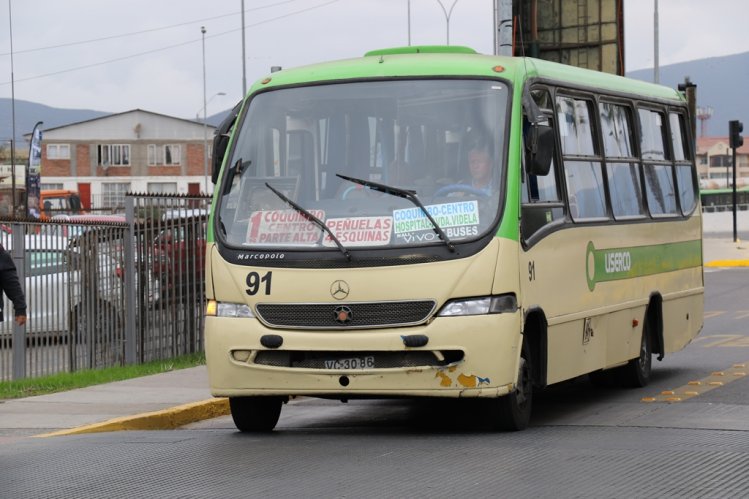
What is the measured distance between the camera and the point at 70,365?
54.6 feet

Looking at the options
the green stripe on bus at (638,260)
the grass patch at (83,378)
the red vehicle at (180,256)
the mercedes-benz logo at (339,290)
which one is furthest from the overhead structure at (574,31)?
the mercedes-benz logo at (339,290)

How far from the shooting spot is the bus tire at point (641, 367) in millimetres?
14109

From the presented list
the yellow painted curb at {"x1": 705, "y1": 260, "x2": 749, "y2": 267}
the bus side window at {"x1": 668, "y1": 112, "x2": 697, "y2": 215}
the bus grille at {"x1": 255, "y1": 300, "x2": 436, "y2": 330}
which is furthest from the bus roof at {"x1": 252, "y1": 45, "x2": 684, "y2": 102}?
the yellow painted curb at {"x1": 705, "y1": 260, "x2": 749, "y2": 267}

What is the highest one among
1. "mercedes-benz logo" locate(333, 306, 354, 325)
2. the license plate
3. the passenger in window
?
the passenger in window

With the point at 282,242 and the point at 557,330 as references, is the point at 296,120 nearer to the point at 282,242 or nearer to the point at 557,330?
the point at 282,242

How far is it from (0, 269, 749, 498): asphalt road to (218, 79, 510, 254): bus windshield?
1.48 m

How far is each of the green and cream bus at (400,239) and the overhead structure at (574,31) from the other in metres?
14.8

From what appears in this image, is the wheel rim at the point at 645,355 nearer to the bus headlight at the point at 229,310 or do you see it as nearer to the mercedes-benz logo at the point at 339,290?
the mercedes-benz logo at the point at 339,290

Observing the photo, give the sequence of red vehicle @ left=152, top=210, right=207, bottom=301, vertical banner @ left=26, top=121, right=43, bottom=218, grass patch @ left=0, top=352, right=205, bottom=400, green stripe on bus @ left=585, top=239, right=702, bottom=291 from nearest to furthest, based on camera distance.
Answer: green stripe on bus @ left=585, top=239, right=702, bottom=291, grass patch @ left=0, top=352, right=205, bottom=400, red vehicle @ left=152, top=210, right=207, bottom=301, vertical banner @ left=26, top=121, right=43, bottom=218

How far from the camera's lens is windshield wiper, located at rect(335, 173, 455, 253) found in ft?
33.2

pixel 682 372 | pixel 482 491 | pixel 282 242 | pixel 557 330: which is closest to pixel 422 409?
pixel 557 330

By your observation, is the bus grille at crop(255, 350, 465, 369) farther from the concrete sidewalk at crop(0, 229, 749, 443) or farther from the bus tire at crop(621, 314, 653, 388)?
the bus tire at crop(621, 314, 653, 388)

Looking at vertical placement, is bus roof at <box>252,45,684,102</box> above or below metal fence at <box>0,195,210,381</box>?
above

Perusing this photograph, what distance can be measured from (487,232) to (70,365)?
7.85 meters
